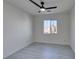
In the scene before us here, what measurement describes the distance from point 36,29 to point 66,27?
9.25 feet

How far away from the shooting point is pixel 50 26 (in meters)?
7.69

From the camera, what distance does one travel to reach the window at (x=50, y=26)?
7505mm

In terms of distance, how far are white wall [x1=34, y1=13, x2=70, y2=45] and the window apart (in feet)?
0.95

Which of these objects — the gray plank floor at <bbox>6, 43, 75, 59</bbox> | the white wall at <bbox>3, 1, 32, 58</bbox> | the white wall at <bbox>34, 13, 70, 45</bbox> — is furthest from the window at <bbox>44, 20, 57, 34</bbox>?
the white wall at <bbox>3, 1, 32, 58</bbox>

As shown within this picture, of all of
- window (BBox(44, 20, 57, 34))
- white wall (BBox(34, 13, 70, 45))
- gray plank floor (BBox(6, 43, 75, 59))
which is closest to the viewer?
gray plank floor (BBox(6, 43, 75, 59))

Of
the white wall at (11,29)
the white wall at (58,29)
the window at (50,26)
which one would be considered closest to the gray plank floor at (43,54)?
the white wall at (11,29)

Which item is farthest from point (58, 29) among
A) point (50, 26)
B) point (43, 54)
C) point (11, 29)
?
point (11, 29)

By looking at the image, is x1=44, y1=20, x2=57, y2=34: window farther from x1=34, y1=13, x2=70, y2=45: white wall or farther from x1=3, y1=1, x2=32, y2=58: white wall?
x1=3, y1=1, x2=32, y2=58: white wall

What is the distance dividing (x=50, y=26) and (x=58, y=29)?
31.6 inches

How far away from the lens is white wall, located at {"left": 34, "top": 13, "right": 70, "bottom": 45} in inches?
278

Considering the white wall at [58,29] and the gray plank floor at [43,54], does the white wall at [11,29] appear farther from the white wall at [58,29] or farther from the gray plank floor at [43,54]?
the white wall at [58,29]

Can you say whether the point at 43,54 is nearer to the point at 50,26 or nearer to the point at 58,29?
the point at 58,29

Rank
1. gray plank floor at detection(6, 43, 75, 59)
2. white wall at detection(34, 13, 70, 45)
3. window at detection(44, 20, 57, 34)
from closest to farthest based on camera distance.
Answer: gray plank floor at detection(6, 43, 75, 59), white wall at detection(34, 13, 70, 45), window at detection(44, 20, 57, 34)

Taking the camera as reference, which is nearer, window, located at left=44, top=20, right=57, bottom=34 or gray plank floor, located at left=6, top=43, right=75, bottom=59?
gray plank floor, located at left=6, top=43, right=75, bottom=59
